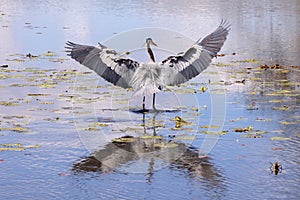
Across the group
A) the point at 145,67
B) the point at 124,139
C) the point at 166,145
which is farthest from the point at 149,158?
the point at 145,67

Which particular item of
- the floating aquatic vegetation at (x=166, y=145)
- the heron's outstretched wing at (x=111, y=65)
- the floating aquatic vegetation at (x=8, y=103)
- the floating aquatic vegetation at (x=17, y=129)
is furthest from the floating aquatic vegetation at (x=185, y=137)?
the floating aquatic vegetation at (x=8, y=103)

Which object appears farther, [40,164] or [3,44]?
[3,44]

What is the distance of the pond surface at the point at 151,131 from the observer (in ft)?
27.1

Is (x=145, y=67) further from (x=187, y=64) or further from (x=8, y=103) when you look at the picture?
(x=8, y=103)

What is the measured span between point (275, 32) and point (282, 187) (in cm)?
1597

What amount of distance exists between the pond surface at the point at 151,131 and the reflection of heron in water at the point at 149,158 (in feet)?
0.04

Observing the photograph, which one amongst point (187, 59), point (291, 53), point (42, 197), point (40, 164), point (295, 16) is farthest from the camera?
point (295, 16)

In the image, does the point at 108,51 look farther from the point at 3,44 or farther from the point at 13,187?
the point at 3,44

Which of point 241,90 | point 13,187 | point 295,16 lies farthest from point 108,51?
point 295,16

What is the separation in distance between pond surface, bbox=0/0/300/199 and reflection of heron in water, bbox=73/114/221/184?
1 cm

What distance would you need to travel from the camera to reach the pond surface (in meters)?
8.25

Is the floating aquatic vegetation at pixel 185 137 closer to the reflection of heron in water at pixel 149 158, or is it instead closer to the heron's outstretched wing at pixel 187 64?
the reflection of heron in water at pixel 149 158

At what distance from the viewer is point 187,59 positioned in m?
12.0

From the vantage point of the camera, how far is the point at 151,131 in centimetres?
1073
